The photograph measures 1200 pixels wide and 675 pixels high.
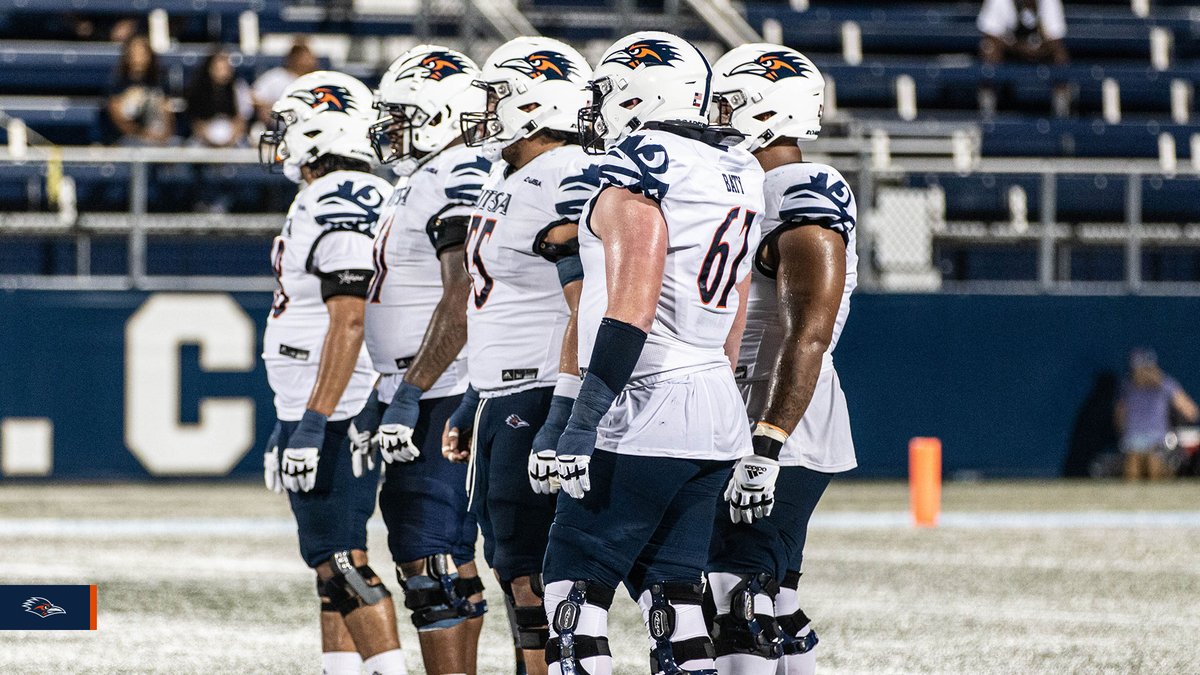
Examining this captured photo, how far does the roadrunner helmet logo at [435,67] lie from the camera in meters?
6.75

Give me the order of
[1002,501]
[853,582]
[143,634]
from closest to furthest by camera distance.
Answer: [143,634] < [853,582] < [1002,501]

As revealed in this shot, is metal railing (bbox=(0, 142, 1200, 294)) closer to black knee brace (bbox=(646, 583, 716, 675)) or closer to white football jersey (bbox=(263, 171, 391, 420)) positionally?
white football jersey (bbox=(263, 171, 391, 420))

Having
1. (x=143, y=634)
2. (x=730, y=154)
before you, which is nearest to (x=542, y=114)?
(x=730, y=154)

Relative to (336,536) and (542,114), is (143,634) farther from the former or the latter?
(542,114)

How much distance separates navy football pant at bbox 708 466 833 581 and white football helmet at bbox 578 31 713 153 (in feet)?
4.20

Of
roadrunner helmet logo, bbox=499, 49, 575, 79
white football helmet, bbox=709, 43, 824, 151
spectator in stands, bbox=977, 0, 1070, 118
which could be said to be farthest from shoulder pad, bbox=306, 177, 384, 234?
spectator in stands, bbox=977, 0, 1070, 118

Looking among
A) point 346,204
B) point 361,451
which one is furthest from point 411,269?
point 361,451

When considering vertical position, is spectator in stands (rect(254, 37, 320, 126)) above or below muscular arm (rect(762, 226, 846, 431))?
above

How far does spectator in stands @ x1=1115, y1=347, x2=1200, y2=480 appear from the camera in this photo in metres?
17.4

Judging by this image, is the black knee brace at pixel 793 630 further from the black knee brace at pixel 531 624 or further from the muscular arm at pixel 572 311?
the muscular arm at pixel 572 311

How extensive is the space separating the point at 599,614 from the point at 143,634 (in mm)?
4169

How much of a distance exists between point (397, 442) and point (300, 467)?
1.18 feet

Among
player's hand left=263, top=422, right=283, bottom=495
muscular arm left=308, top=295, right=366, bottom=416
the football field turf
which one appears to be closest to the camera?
muscular arm left=308, top=295, right=366, bottom=416

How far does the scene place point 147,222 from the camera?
16.0 m
